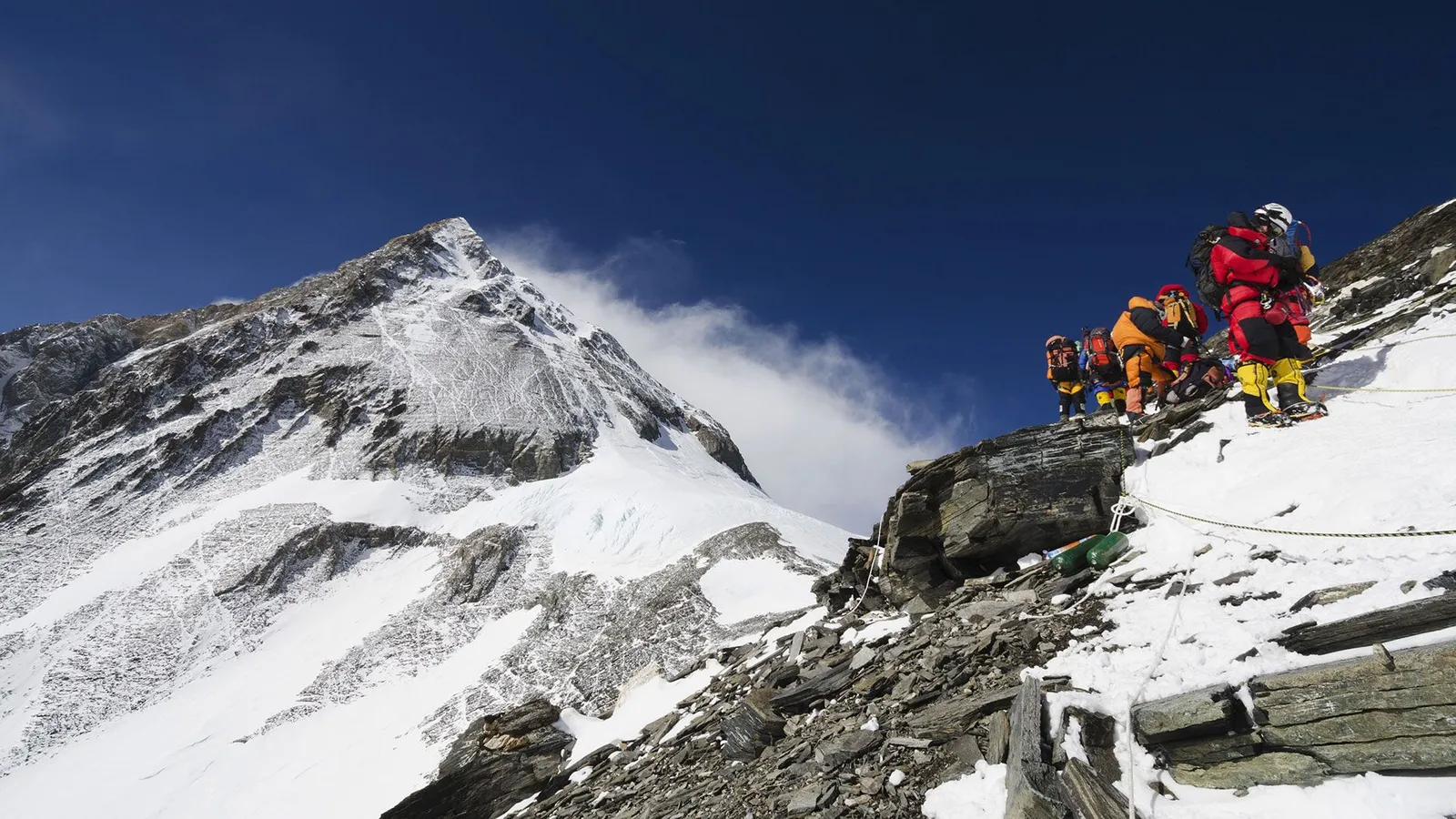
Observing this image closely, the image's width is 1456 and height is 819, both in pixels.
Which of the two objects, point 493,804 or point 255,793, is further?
point 255,793

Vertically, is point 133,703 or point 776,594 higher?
point 133,703

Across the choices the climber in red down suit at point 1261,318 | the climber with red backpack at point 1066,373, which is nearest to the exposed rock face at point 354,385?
the climber with red backpack at point 1066,373

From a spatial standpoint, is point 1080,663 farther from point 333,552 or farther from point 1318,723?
point 333,552

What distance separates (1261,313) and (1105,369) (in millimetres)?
4907

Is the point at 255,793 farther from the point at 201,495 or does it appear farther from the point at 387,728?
the point at 201,495

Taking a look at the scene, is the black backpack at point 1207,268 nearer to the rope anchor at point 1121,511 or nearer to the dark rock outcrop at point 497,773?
the rope anchor at point 1121,511

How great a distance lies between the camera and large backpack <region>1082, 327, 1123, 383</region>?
14.0 meters

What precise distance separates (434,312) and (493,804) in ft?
266

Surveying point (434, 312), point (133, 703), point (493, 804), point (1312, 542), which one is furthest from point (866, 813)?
point (434, 312)

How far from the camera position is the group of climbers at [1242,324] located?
29.3 feet

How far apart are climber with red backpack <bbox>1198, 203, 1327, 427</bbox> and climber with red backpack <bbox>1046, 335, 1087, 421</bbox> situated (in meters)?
5.64

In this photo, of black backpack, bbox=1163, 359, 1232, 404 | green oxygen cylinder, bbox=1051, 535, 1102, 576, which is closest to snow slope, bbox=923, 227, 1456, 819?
green oxygen cylinder, bbox=1051, 535, 1102, 576

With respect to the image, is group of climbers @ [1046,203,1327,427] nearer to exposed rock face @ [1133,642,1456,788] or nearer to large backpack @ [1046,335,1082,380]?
large backpack @ [1046,335,1082,380]

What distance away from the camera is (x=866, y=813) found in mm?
5594
